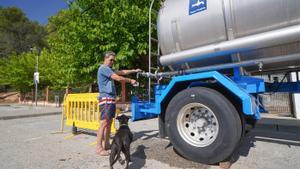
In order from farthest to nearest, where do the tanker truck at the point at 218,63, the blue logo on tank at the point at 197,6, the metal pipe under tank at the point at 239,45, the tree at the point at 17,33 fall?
the tree at the point at 17,33
the blue logo on tank at the point at 197,6
the tanker truck at the point at 218,63
the metal pipe under tank at the point at 239,45

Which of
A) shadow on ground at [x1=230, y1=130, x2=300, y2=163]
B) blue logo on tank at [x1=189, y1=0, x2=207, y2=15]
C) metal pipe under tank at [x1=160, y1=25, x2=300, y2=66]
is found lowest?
shadow on ground at [x1=230, y1=130, x2=300, y2=163]

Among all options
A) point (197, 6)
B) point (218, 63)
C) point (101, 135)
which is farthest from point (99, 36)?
point (218, 63)

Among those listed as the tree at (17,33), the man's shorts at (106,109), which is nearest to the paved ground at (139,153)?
the man's shorts at (106,109)

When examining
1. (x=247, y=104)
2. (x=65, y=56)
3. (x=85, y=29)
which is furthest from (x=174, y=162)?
(x=65, y=56)

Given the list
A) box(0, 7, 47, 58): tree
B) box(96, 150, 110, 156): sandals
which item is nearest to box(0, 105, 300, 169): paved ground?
box(96, 150, 110, 156): sandals

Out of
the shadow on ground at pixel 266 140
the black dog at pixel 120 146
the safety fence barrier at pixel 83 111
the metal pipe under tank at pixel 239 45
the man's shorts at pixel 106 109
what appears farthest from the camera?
the safety fence barrier at pixel 83 111

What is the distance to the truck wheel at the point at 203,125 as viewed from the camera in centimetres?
300

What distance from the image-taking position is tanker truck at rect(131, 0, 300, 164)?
2.95m

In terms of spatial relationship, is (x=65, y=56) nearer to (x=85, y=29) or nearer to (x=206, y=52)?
(x=85, y=29)

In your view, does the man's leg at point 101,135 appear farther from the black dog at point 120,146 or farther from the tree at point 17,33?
the tree at point 17,33

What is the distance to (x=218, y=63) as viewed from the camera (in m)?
3.58

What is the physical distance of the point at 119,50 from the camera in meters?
9.29

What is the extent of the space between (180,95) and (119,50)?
6.28m

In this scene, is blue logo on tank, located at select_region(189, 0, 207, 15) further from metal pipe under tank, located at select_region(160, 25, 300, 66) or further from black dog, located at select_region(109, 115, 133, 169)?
black dog, located at select_region(109, 115, 133, 169)
